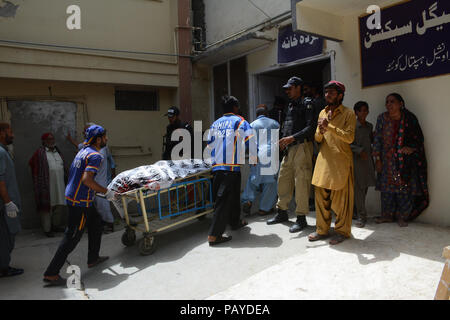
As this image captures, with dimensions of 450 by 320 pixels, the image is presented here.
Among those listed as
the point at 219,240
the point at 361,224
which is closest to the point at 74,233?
the point at 219,240

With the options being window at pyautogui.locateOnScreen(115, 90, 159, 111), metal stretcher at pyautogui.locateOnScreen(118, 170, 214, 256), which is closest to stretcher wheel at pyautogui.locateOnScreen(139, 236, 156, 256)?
metal stretcher at pyautogui.locateOnScreen(118, 170, 214, 256)

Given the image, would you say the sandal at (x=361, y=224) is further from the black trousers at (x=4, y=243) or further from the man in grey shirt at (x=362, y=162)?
the black trousers at (x=4, y=243)

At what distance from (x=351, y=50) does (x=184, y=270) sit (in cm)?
387

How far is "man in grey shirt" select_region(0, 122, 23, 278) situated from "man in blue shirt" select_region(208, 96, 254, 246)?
Result: 2371 mm

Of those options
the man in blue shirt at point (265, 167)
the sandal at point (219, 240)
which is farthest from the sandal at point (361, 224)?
the sandal at point (219, 240)

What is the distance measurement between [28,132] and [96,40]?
2.28m

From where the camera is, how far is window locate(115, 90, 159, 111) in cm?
751

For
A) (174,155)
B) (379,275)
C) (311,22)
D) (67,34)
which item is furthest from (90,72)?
(379,275)

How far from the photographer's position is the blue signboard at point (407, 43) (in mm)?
4000

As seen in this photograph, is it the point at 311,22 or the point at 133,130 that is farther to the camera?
the point at 133,130

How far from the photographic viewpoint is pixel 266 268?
3467 millimetres

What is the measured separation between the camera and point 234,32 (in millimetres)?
7484

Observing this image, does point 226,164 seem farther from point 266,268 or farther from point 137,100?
point 137,100
